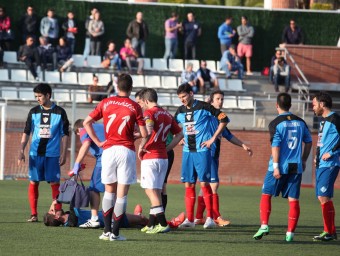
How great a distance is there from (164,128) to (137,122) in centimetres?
114

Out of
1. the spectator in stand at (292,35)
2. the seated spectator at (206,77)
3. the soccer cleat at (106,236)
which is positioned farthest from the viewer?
the spectator in stand at (292,35)

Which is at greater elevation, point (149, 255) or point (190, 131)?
point (190, 131)

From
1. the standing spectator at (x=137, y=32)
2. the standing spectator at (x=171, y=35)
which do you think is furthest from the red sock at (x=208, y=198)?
the standing spectator at (x=171, y=35)

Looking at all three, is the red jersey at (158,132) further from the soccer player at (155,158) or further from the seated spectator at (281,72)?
the seated spectator at (281,72)

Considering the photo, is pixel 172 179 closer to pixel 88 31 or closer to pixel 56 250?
pixel 88 31

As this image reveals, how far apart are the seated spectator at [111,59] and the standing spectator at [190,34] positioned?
297 centimetres

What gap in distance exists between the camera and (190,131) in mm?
14070

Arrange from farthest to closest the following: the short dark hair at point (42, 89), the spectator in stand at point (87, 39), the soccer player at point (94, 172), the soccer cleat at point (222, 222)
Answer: the spectator in stand at point (87, 39), the soccer cleat at point (222, 222), the short dark hair at point (42, 89), the soccer player at point (94, 172)

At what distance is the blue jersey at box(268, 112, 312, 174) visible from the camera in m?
12.3

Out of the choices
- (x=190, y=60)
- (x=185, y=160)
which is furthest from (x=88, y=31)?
(x=185, y=160)

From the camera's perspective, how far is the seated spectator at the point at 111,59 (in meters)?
32.0

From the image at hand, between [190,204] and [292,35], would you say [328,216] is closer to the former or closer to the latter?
[190,204]

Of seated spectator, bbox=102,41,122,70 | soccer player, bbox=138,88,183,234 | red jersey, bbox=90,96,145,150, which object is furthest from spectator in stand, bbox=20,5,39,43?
red jersey, bbox=90,96,145,150

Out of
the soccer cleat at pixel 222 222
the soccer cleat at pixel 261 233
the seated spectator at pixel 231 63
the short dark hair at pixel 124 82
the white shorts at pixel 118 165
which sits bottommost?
the soccer cleat at pixel 222 222
